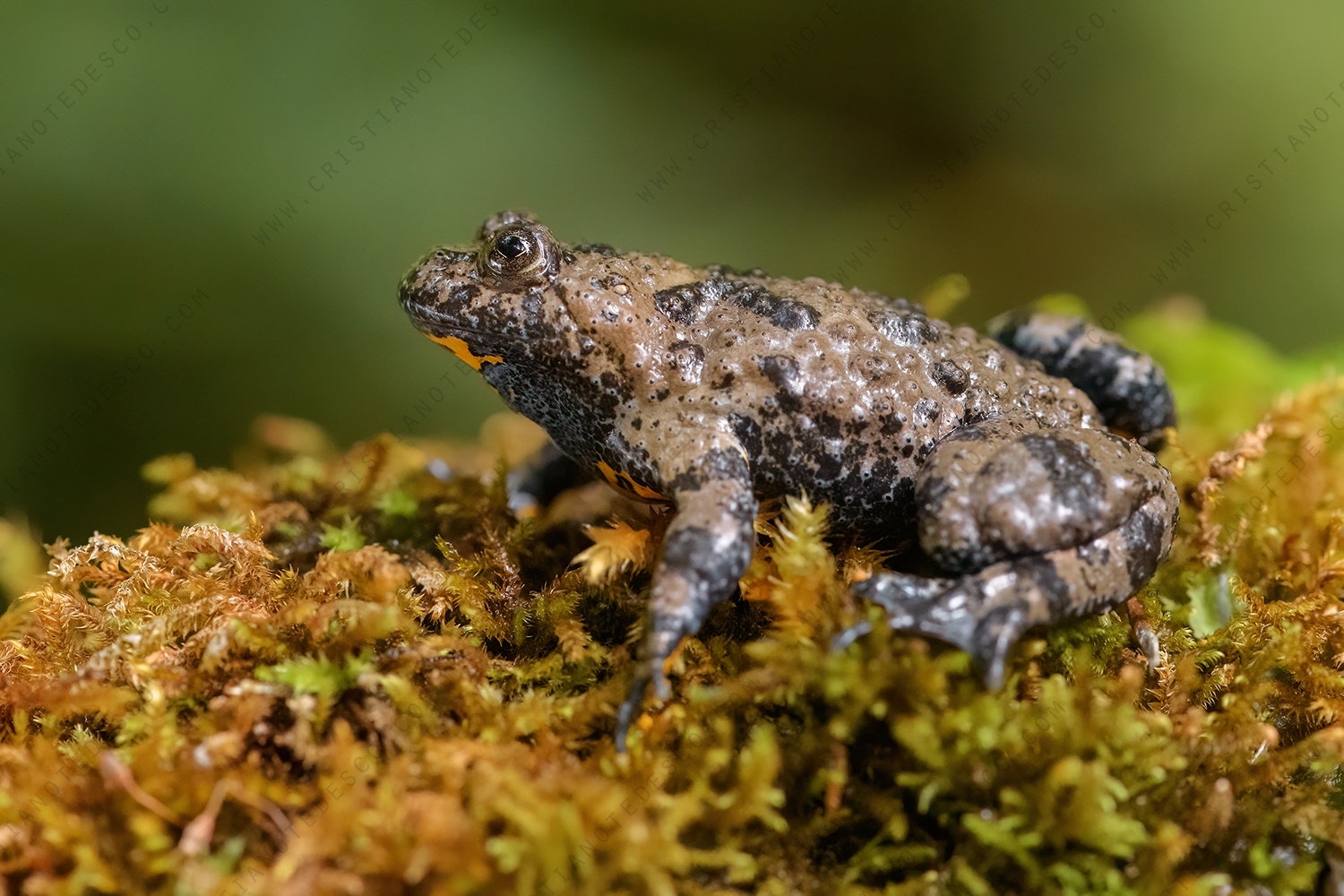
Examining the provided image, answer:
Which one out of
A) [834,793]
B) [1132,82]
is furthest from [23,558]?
[1132,82]

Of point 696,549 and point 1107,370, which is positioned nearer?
point 696,549

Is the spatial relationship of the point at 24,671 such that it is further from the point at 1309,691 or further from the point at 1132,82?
the point at 1132,82

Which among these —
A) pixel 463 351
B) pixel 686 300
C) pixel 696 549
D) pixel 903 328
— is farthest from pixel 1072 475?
pixel 463 351

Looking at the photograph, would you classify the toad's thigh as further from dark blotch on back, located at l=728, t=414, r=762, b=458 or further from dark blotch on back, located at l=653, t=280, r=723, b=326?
dark blotch on back, located at l=653, t=280, r=723, b=326

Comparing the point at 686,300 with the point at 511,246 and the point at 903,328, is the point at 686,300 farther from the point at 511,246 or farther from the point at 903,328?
the point at 903,328

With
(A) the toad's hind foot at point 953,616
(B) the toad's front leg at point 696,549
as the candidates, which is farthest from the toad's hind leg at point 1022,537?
(B) the toad's front leg at point 696,549

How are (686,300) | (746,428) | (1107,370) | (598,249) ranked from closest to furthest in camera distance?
(746,428) → (686,300) → (598,249) → (1107,370)
